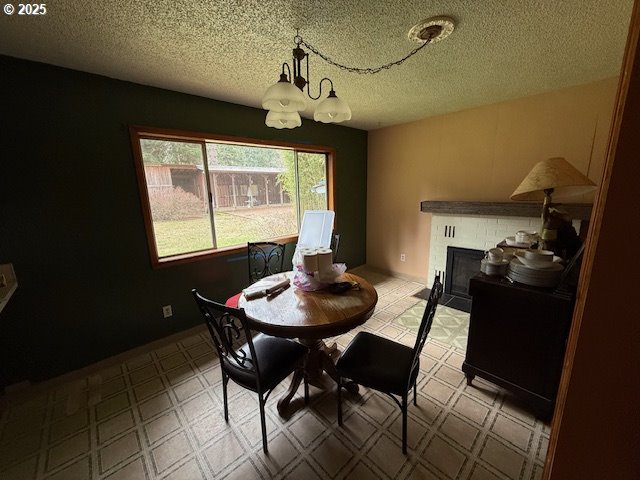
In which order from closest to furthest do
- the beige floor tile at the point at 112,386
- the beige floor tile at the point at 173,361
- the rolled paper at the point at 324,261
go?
the rolled paper at the point at 324,261
the beige floor tile at the point at 112,386
the beige floor tile at the point at 173,361

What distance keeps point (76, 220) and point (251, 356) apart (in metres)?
1.76

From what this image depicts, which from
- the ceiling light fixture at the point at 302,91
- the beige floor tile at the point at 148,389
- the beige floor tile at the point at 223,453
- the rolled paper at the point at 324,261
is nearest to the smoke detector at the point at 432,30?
the ceiling light fixture at the point at 302,91

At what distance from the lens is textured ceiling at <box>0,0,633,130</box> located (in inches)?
49.1

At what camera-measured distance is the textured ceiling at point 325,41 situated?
125cm

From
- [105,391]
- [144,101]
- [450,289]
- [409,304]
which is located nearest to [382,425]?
[409,304]

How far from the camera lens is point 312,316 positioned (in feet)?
4.57

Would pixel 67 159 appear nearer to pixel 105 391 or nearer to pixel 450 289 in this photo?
pixel 105 391

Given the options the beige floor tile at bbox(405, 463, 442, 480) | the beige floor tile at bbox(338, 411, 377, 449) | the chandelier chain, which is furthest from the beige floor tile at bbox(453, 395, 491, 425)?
the chandelier chain

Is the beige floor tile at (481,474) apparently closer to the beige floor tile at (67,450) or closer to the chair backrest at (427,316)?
the chair backrest at (427,316)

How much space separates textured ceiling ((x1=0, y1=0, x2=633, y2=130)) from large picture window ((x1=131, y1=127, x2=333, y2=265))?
54cm

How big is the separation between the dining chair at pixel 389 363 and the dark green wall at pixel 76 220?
1.84 metres

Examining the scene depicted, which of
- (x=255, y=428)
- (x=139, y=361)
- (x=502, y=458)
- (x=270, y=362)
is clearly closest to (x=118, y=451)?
(x=255, y=428)

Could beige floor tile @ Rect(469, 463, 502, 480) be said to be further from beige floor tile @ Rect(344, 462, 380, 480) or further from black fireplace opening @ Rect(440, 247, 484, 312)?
black fireplace opening @ Rect(440, 247, 484, 312)

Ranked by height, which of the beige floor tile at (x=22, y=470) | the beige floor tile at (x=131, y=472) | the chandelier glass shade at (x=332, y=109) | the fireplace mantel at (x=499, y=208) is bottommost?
the beige floor tile at (x=131, y=472)
